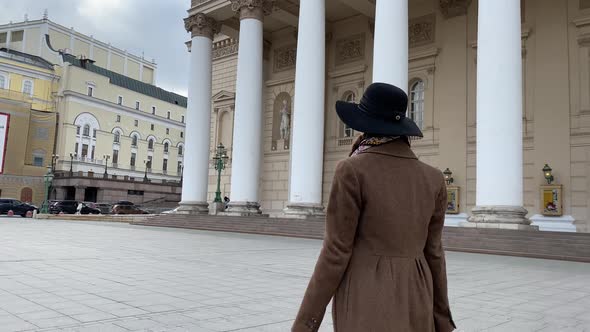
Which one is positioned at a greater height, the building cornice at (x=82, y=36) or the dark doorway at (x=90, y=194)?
the building cornice at (x=82, y=36)

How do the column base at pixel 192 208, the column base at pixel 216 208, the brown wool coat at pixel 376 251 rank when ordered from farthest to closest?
the column base at pixel 216 208 → the column base at pixel 192 208 → the brown wool coat at pixel 376 251

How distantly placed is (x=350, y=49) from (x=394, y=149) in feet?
86.7

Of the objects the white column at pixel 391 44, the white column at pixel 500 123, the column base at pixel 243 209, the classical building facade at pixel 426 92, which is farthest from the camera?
the column base at pixel 243 209

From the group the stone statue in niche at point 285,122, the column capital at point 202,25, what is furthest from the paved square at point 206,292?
the stone statue in niche at point 285,122

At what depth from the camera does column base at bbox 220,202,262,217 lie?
74.3 ft

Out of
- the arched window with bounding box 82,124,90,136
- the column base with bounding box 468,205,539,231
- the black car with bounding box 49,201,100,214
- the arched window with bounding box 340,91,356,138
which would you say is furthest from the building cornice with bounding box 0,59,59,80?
the column base with bounding box 468,205,539,231

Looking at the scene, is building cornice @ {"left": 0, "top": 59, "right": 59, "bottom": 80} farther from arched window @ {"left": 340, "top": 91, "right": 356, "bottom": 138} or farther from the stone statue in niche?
arched window @ {"left": 340, "top": 91, "right": 356, "bottom": 138}

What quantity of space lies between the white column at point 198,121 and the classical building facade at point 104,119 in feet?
108

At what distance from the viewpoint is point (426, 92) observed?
951 inches

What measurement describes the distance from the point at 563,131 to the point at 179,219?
1785cm

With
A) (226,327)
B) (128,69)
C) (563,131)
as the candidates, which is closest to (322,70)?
(563,131)

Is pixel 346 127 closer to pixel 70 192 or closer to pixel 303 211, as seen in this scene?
pixel 303 211

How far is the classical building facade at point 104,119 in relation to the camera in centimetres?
5981

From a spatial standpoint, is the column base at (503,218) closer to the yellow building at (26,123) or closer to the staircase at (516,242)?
the staircase at (516,242)
